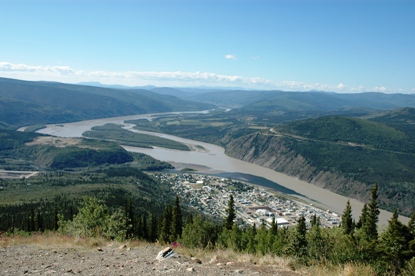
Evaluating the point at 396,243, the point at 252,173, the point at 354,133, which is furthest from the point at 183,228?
the point at 354,133

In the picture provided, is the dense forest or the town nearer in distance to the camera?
the dense forest

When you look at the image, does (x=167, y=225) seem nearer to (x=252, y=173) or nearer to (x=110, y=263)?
(x=110, y=263)

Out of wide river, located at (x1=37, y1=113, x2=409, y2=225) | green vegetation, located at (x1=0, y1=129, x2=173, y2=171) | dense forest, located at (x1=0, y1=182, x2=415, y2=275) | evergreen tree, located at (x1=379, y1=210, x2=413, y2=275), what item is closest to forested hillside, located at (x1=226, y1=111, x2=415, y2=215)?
wide river, located at (x1=37, y1=113, x2=409, y2=225)

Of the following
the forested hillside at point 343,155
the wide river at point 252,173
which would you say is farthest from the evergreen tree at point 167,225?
the forested hillside at point 343,155

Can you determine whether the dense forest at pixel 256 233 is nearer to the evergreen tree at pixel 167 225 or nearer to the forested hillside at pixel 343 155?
the evergreen tree at pixel 167 225

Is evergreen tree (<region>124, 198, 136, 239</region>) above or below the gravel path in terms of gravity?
below

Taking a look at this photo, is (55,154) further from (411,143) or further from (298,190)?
(411,143)

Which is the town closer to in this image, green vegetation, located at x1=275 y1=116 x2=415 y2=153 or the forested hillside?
the forested hillside

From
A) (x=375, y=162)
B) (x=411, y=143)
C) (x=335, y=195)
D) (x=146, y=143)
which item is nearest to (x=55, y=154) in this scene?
(x=146, y=143)
